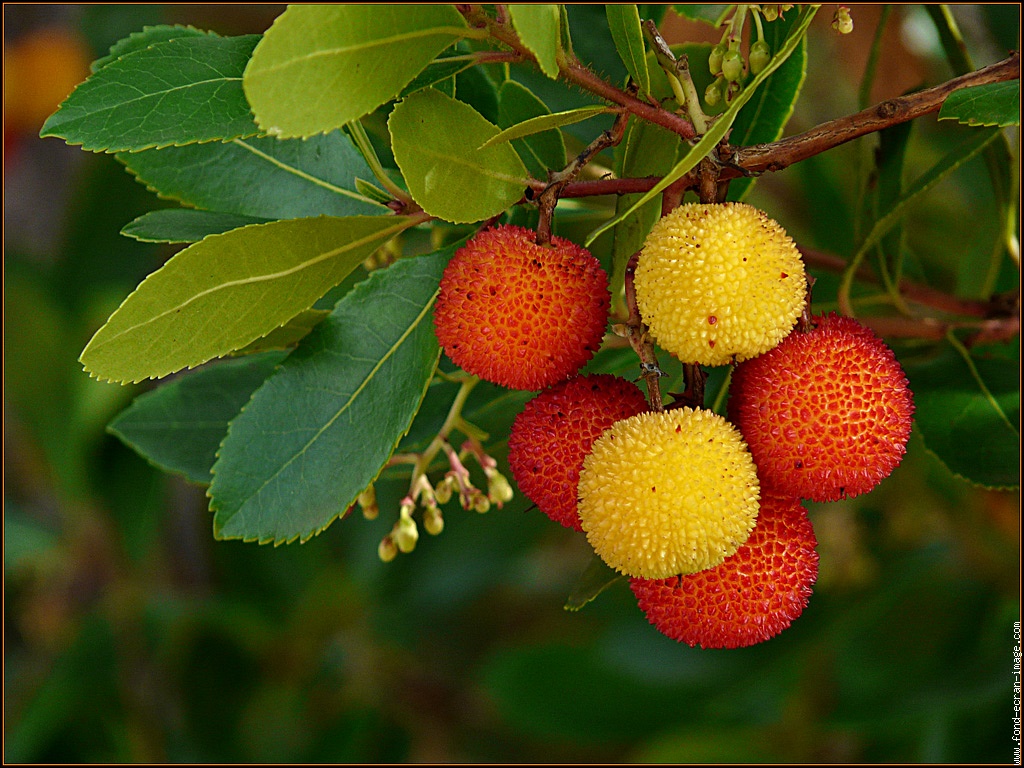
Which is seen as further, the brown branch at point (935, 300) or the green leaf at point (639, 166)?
the brown branch at point (935, 300)

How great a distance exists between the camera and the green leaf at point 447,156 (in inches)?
26.6

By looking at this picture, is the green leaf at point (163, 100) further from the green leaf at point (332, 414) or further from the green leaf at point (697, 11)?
the green leaf at point (697, 11)

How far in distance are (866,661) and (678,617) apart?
1130 millimetres

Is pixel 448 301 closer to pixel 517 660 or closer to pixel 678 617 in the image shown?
pixel 678 617

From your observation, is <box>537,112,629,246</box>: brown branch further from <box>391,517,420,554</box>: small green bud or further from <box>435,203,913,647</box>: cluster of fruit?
<box>391,517,420,554</box>: small green bud

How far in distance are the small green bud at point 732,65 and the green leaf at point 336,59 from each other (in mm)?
204

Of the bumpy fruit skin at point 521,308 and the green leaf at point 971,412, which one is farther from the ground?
the bumpy fruit skin at point 521,308

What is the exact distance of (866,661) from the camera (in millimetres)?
1676

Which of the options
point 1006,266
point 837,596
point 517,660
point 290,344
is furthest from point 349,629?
point 1006,266

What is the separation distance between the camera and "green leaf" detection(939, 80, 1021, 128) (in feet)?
2.08

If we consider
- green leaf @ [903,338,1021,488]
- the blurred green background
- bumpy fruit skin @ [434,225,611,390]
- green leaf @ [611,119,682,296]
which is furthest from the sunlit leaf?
the blurred green background

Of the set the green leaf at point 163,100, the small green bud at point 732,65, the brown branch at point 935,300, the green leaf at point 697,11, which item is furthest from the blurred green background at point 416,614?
the green leaf at point 163,100

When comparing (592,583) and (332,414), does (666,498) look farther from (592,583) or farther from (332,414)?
(332,414)

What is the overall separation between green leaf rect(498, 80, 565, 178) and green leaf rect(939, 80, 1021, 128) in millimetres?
289
